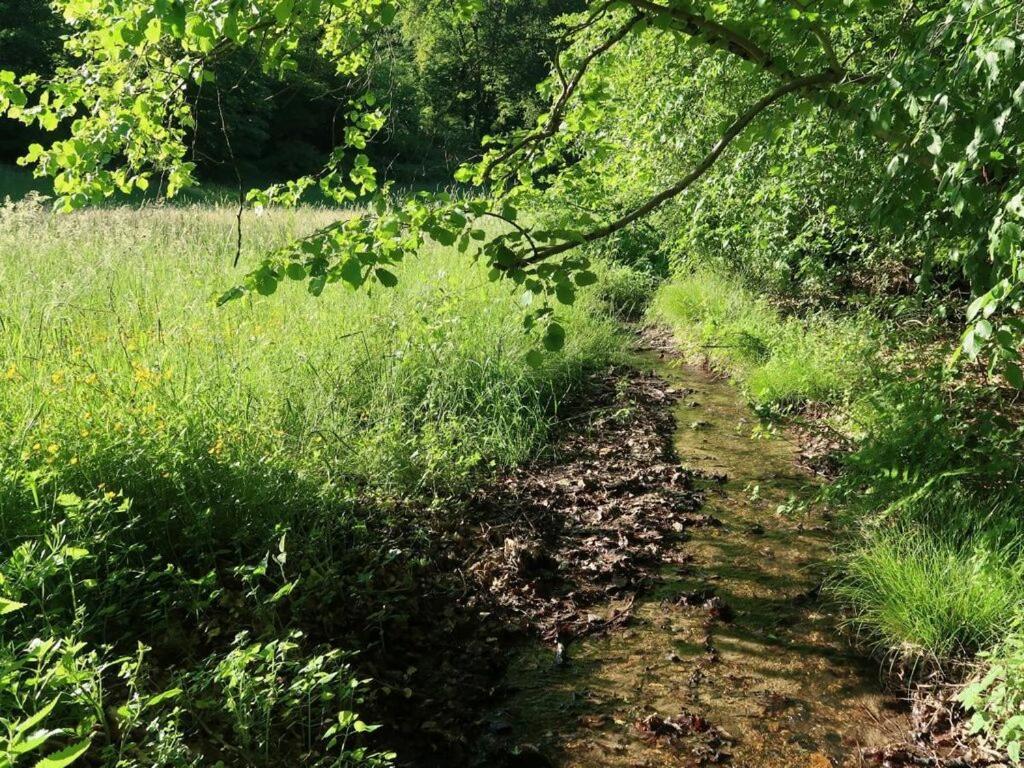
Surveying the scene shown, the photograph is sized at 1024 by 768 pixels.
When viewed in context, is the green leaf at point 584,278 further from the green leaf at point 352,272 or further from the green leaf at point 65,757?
the green leaf at point 65,757

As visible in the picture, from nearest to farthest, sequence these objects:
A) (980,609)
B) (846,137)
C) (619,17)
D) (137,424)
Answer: (980,609), (137,424), (846,137), (619,17)

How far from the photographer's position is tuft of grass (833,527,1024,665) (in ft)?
10.2

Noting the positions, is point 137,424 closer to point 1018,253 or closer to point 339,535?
point 339,535

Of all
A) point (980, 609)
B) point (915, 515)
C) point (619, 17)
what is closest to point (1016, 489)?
point (915, 515)

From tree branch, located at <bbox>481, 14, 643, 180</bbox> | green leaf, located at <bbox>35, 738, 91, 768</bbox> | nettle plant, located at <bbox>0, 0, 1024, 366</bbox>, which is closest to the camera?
green leaf, located at <bbox>35, 738, 91, 768</bbox>

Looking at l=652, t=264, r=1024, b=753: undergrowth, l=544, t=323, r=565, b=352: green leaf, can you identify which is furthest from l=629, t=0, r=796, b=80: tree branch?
l=652, t=264, r=1024, b=753: undergrowth

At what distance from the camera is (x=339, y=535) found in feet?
12.7

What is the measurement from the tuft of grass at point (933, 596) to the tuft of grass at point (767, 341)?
5.18 ft

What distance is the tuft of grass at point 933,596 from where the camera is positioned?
122 inches

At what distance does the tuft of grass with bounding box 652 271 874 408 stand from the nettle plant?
7.19 feet

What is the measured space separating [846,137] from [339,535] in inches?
178

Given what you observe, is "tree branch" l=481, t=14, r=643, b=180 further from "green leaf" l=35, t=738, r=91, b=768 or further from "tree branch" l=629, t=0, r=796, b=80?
"green leaf" l=35, t=738, r=91, b=768

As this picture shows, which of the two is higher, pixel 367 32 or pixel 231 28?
pixel 367 32

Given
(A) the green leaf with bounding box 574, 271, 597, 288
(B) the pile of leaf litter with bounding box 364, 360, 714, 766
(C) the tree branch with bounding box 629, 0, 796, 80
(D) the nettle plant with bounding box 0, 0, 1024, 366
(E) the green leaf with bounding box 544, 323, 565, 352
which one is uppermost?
(C) the tree branch with bounding box 629, 0, 796, 80
